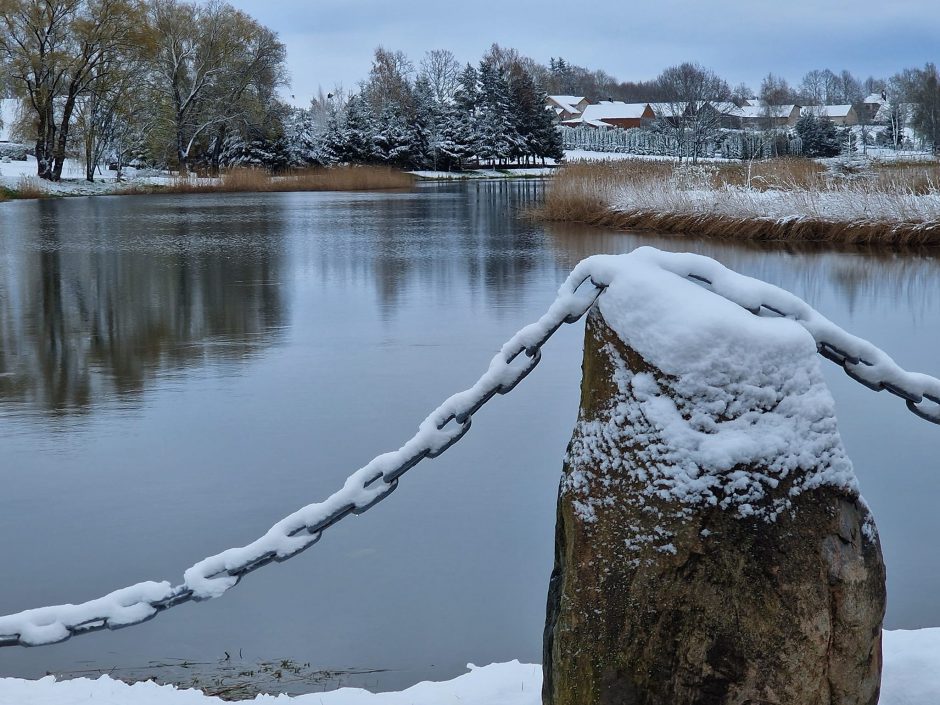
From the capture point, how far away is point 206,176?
5866 centimetres

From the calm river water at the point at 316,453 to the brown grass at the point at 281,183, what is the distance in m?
38.6

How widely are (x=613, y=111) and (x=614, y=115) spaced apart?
6.07 feet

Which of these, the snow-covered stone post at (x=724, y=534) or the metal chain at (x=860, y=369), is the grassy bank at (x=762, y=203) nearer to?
the metal chain at (x=860, y=369)

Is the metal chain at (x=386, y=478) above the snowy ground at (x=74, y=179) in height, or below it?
below

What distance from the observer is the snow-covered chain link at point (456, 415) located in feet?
7.30

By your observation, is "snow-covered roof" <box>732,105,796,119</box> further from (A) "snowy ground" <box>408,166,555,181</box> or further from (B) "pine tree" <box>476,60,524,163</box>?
(A) "snowy ground" <box>408,166,555,181</box>

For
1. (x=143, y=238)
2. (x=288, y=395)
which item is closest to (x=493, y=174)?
(x=143, y=238)

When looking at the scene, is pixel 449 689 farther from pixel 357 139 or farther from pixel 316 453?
pixel 357 139

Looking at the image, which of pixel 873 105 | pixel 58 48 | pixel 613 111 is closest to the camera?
pixel 58 48

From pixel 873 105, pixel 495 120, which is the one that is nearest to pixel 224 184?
pixel 495 120

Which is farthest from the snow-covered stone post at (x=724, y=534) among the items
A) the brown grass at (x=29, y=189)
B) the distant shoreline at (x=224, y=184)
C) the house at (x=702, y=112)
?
the house at (x=702, y=112)

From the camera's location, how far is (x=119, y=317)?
11.1 meters

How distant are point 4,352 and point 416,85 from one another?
237 ft

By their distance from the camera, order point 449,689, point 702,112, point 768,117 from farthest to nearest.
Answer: point 768,117 < point 702,112 < point 449,689
